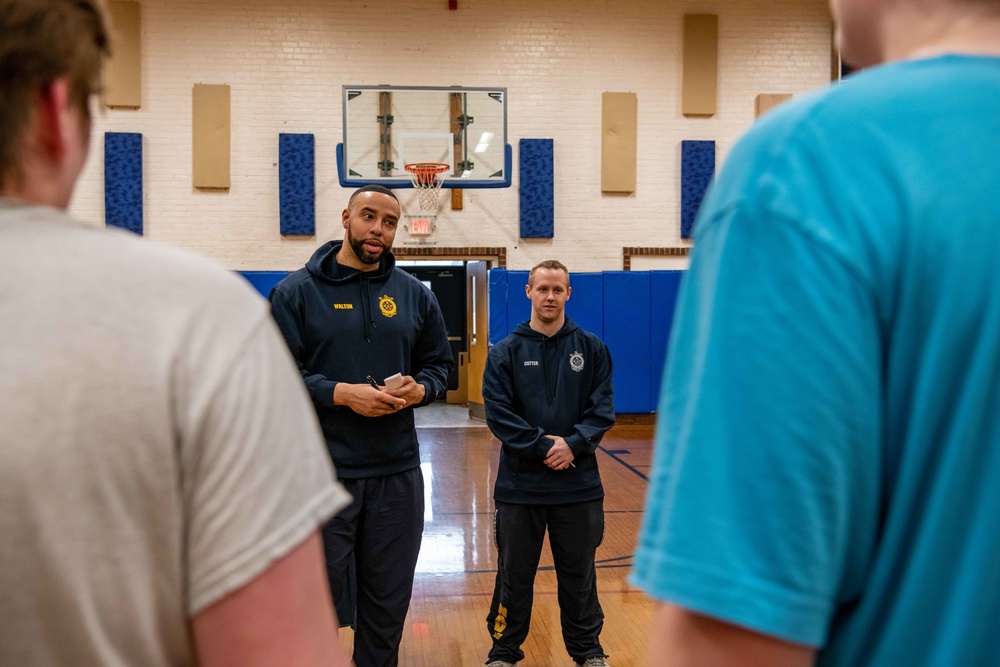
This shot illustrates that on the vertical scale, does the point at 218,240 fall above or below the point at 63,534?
above

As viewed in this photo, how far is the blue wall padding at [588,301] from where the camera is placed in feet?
36.2

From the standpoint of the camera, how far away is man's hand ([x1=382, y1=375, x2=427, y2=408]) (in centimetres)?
336

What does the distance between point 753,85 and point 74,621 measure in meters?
12.4

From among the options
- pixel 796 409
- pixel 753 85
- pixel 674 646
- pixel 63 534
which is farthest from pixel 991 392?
pixel 753 85

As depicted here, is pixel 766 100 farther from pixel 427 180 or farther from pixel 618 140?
pixel 427 180

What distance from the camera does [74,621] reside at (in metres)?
0.73

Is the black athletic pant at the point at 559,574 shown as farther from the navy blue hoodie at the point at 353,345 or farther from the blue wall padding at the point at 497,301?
the blue wall padding at the point at 497,301

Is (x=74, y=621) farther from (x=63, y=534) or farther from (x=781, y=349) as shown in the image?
(x=781, y=349)

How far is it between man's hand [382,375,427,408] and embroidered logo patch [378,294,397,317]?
Result: 1.03ft

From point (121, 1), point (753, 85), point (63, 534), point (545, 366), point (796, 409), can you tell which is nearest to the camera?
point (796, 409)

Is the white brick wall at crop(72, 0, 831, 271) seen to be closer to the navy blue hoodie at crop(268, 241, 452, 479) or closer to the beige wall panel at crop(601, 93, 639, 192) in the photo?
the beige wall panel at crop(601, 93, 639, 192)

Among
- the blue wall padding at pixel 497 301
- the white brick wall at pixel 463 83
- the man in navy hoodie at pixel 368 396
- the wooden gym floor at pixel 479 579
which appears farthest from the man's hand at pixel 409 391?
the white brick wall at pixel 463 83

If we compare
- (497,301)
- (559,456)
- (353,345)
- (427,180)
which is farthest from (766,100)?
(353,345)

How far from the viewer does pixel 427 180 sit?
10977 mm
